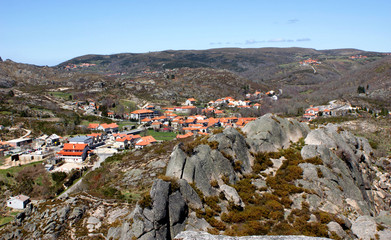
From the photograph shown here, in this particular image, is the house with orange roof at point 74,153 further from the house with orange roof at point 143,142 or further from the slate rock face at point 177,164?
the slate rock face at point 177,164

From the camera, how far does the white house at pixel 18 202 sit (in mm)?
38938

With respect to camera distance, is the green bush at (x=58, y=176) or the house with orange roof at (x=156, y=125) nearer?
the green bush at (x=58, y=176)

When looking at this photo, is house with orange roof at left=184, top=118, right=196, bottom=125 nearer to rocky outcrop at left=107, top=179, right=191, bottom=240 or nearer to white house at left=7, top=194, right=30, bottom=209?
white house at left=7, top=194, right=30, bottom=209

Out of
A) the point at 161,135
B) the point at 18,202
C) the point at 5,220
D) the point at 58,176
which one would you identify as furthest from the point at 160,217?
the point at 161,135

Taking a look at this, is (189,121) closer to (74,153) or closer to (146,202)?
(74,153)

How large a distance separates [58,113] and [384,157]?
99718 millimetres

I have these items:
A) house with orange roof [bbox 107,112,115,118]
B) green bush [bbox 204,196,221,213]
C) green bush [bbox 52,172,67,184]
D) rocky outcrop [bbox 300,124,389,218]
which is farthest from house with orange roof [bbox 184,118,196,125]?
green bush [bbox 204,196,221,213]

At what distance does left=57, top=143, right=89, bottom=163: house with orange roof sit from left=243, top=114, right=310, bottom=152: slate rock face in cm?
4232

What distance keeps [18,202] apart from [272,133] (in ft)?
129

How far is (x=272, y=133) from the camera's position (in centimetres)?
2291

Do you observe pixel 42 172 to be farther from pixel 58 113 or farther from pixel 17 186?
pixel 58 113

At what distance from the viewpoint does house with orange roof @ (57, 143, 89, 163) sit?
178ft

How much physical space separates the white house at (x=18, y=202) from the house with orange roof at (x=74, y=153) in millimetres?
14851

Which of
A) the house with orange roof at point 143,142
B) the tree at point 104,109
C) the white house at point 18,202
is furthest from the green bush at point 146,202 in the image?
the tree at point 104,109
